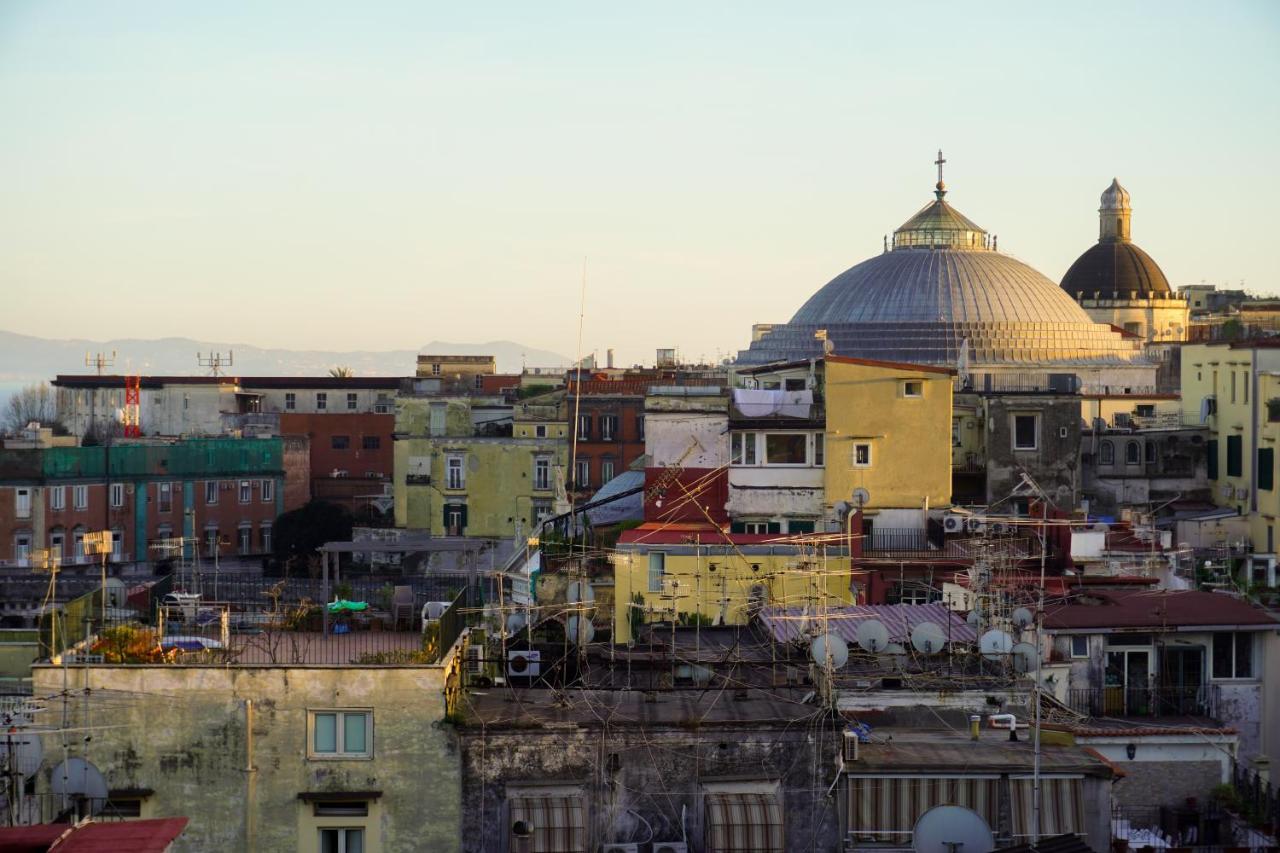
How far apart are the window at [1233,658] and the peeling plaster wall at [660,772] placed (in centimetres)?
918

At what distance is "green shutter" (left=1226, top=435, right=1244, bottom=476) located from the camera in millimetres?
44281

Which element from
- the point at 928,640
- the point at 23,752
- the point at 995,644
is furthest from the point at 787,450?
the point at 23,752

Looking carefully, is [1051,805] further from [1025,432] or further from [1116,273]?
[1116,273]

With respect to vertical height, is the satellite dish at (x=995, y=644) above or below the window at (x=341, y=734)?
above

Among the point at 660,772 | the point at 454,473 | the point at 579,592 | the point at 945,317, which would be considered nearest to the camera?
the point at 660,772

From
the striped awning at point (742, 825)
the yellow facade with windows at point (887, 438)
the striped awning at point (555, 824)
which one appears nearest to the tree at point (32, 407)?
the yellow facade with windows at point (887, 438)

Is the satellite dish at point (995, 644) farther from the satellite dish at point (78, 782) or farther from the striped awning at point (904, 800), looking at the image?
the satellite dish at point (78, 782)

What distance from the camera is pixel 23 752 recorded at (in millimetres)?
15695

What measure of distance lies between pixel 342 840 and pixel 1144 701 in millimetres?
10595

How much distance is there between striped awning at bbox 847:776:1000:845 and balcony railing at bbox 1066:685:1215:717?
24.3ft

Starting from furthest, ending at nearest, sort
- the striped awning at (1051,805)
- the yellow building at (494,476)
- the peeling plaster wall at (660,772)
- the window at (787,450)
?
the yellow building at (494,476), the window at (787,450), the peeling plaster wall at (660,772), the striped awning at (1051,805)

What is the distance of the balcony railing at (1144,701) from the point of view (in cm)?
2284

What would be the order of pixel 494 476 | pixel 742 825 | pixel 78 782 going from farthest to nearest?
pixel 494 476 → pixel 742 825 → pixel 78 782

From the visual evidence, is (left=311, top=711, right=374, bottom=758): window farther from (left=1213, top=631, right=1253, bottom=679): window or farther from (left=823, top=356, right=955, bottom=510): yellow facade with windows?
(left=823, top=356, right=955, bottom=510): yellow facade with windows
